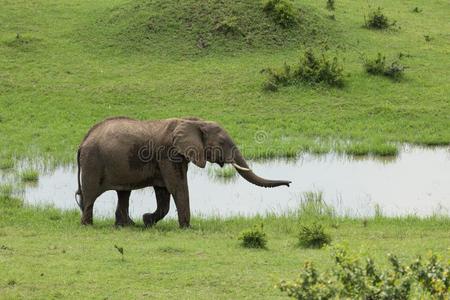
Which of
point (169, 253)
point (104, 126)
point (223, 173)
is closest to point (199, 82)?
point (223, 173)

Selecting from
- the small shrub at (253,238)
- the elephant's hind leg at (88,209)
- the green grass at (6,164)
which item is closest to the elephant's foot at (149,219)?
the elephant's hind leg at (88,209)

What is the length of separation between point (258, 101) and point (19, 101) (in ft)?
22.6

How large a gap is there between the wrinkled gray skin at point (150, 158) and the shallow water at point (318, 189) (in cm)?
172

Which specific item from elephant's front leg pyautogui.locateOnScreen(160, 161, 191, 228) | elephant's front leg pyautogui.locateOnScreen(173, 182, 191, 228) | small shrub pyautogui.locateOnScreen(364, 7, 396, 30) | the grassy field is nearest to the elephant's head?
elephant's front leg pyautogui.locateOnScreen(160, 161, 191, 228)

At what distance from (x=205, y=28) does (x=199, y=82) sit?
3598mm

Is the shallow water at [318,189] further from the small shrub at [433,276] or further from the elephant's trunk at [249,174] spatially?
the small shrub at [433,276]

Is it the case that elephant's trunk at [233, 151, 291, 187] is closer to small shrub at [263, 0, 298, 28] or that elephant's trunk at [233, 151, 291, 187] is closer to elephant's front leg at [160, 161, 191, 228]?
elephant's front leg at [160, 161, 191, 228]

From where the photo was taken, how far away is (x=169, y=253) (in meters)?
12.9

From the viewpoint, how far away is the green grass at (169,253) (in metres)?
11.0

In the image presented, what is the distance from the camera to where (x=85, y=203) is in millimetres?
15570

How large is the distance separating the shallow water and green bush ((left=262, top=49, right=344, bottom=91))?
5.09 metres

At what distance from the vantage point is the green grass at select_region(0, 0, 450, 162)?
2459 centimetres

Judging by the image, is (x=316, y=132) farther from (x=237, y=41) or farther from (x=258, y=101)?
(x=237, y=41)

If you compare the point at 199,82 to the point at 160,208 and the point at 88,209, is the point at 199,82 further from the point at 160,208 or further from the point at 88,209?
the point at 88,209
